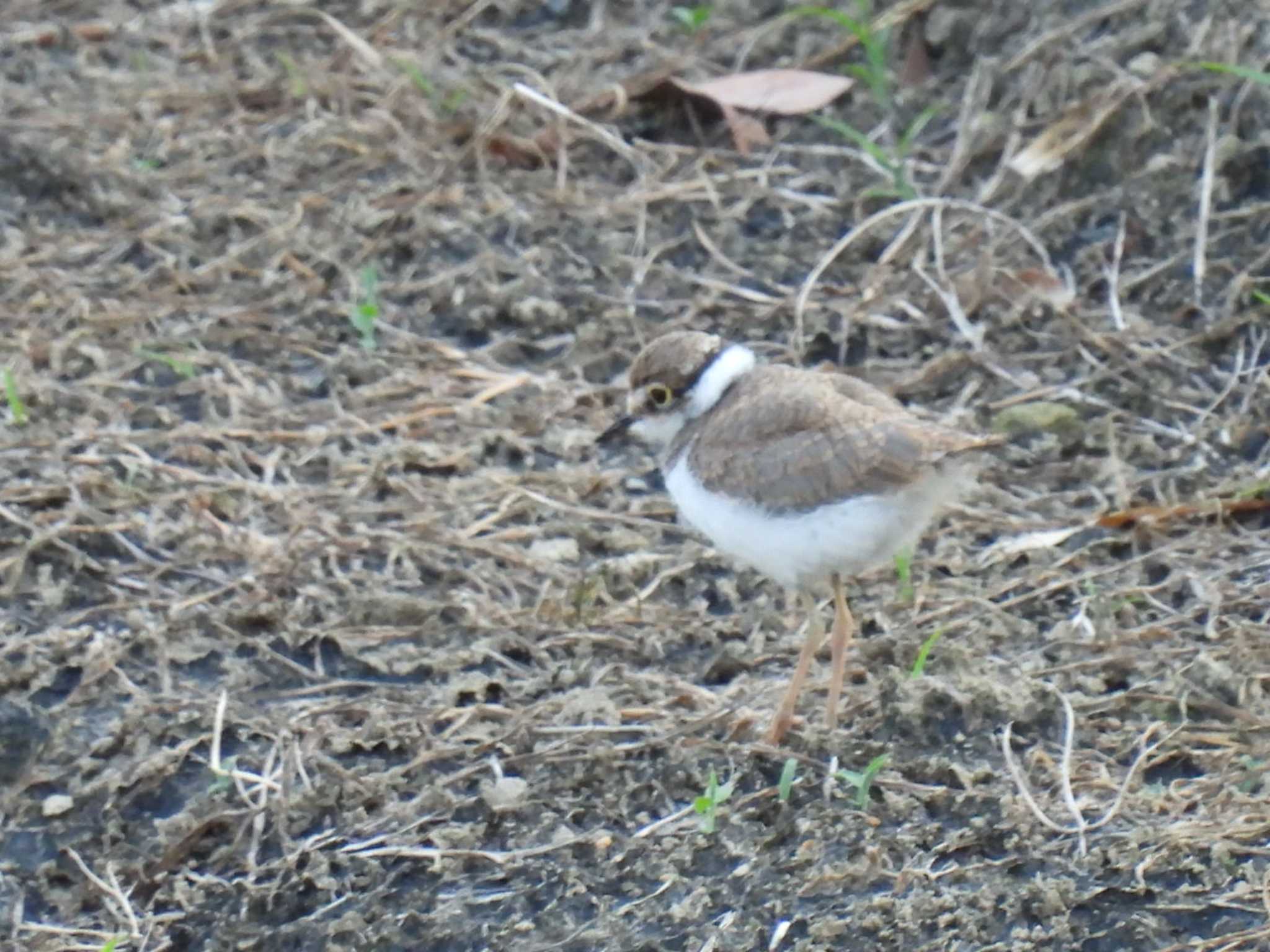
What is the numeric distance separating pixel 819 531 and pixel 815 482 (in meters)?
0.10

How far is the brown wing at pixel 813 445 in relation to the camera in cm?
353

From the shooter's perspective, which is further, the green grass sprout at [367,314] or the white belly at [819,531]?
the green grass sprout at [367,314]

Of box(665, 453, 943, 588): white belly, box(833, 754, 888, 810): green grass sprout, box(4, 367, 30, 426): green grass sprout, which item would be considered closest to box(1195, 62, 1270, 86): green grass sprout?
box(665, 453, 943, 588): white belly

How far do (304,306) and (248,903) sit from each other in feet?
7.94

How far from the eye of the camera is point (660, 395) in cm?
407

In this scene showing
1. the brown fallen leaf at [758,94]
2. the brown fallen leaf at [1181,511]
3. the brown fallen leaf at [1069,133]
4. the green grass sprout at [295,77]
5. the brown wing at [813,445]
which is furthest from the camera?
the green grass sprout at [295,77]

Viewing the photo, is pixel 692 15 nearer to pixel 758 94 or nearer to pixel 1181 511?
pixel 758 94

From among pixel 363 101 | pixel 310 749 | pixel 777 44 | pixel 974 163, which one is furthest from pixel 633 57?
pixel 310 749

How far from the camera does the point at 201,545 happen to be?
441 centimetres

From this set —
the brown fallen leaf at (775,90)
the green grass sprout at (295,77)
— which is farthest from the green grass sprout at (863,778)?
the green grass sprout at (295,77)

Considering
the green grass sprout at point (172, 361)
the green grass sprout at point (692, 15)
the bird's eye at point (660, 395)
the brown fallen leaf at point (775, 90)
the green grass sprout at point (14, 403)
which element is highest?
the bird's eye at point (660, 395)

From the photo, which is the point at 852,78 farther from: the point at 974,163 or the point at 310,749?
the point at 310,749

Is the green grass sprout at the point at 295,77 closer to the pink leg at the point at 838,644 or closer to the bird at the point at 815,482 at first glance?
the bird at the point at 815,482

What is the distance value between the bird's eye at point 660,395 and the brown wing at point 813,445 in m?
0.19
